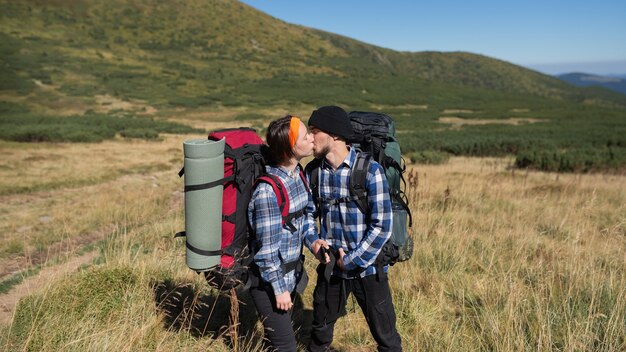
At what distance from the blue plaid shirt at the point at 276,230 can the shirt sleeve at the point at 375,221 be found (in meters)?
0.33

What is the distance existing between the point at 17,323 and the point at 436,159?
1561 cm

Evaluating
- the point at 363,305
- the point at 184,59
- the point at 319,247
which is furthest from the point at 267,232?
the point at 184,59

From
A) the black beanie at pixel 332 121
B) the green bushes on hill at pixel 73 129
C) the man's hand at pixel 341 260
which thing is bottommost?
the green bushes on hill at pixel 73 129

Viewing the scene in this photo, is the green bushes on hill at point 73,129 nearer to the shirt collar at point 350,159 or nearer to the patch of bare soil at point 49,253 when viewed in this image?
the patch of bare soil at point 49,253

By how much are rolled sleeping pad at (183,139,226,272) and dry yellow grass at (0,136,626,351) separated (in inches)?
24.5

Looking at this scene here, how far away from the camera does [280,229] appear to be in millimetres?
2340

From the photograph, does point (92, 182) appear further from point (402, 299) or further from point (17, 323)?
point (402, 299)

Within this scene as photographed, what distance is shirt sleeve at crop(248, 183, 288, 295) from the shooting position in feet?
7.48

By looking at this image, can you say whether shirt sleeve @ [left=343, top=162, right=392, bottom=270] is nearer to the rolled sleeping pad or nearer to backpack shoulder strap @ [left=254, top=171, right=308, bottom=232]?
backpack shoulder strap @ [left=254, top=171, right=308, bottom=232]

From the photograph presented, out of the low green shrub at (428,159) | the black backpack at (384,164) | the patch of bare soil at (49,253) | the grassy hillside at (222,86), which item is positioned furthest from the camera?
the grassy hillside at (222,86)

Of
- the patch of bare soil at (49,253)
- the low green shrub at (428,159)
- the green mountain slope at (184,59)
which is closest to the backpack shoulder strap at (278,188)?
the patch of bare soil at (49,253)

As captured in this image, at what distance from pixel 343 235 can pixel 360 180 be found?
392 mm

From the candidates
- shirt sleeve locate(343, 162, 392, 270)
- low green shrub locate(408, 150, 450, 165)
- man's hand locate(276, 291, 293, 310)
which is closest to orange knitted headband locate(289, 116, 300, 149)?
shirt sleeve locate(343, 162, 392, 270)

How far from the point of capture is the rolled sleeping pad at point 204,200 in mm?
2277
